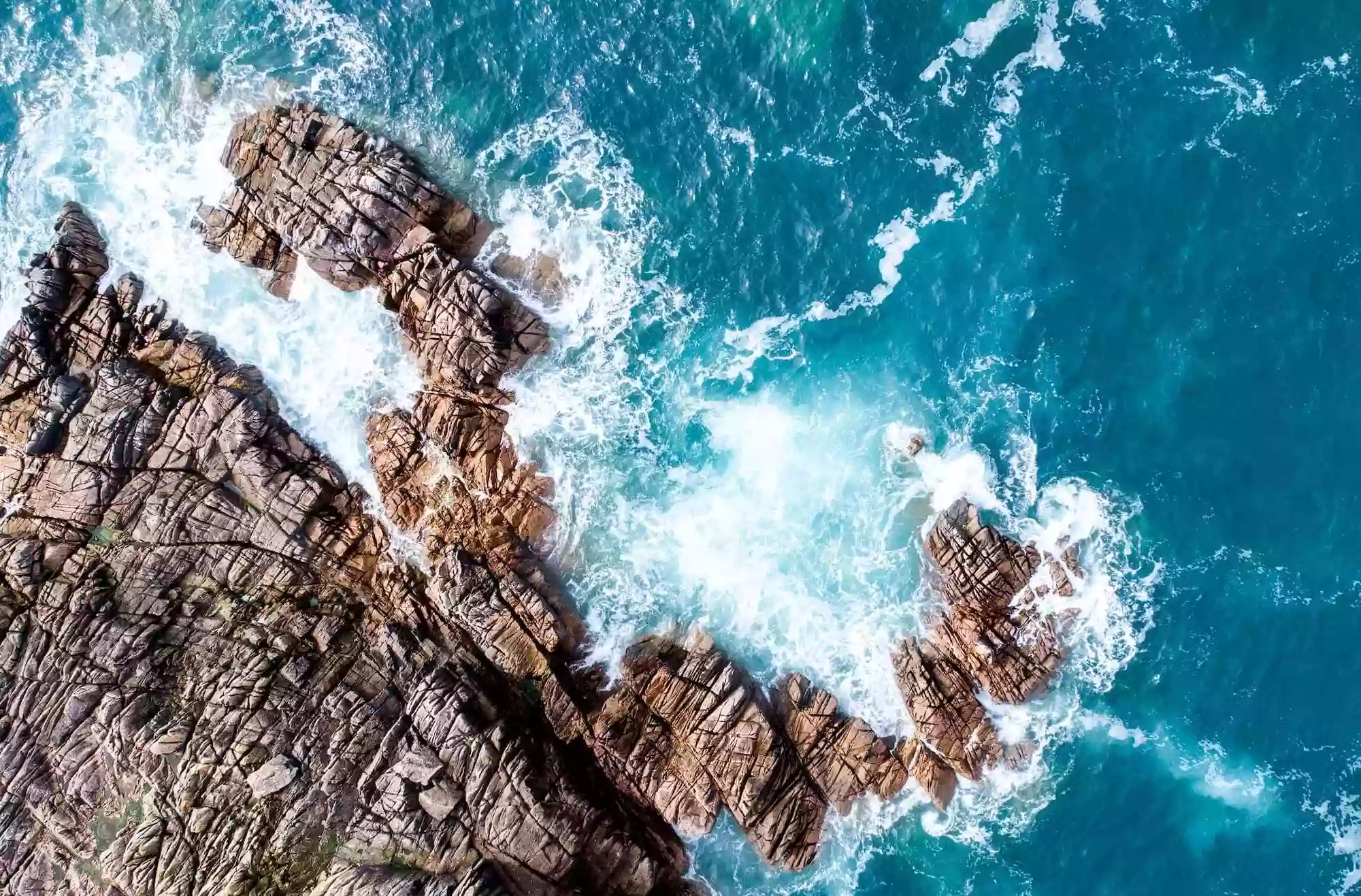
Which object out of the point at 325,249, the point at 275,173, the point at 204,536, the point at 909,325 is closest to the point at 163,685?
the point at 204,536

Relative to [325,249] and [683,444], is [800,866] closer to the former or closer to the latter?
[683,444]

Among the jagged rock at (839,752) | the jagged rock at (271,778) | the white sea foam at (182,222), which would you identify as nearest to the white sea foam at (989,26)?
the jagged rock at (839,752)

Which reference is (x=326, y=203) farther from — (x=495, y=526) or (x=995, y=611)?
(x=995, y=611)

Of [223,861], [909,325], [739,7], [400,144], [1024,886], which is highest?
[739,7]

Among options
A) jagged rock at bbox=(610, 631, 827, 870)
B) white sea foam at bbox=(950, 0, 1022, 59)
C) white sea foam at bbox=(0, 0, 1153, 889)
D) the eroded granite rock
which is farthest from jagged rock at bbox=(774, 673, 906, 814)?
white sea foam at bbox=(950, 0, 1022, 59)

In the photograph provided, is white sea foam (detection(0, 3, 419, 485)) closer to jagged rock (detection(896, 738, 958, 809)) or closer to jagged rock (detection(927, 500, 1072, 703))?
jagged rock (detection(927, 500, 1072, 703))

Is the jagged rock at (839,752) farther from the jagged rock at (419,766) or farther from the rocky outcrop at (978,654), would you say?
the jagged rock at (419,766)
